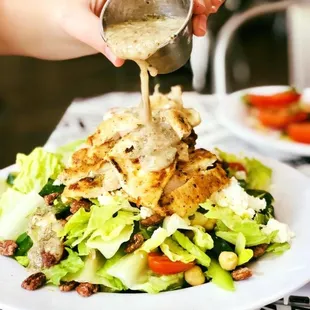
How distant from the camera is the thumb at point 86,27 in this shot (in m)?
2.26

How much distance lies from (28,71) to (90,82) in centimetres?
95

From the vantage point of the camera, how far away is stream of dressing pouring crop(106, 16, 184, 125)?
1.88 metres

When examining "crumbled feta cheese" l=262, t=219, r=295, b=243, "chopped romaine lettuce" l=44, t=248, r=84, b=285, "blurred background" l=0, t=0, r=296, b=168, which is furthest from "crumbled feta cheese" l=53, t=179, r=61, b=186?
"blurred background" l=0, t=0, r=296, b=168

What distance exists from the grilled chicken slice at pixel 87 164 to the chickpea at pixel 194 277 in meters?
0.45

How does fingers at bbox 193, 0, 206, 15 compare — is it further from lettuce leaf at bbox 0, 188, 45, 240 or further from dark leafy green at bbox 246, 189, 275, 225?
lettuce leaf at bbox 0, 188, 45, 240

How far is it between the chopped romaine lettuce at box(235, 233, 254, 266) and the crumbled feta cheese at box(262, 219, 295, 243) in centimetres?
10

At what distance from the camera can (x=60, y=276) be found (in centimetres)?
192

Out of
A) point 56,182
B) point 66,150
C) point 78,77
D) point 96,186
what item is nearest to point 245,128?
point 66,150

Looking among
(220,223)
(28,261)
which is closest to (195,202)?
(220,223)

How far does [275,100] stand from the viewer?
3484mm

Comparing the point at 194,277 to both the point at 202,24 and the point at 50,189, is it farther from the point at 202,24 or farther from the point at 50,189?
the point at 202,24

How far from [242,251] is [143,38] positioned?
0.69m

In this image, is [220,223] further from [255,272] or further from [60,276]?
[60,276]

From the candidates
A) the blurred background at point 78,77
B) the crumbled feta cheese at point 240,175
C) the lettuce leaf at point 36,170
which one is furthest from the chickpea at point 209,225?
the blurred background at point 78,77
